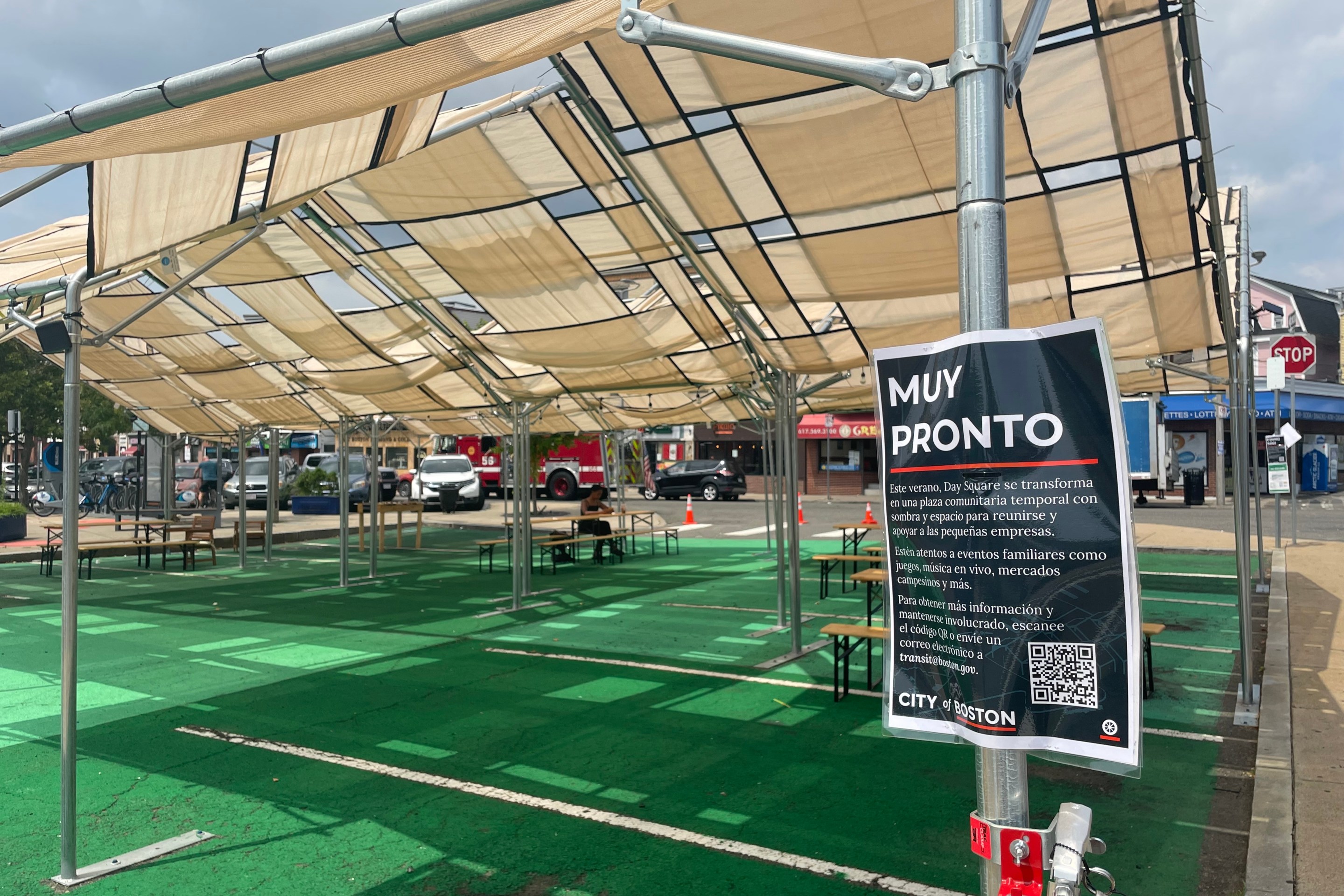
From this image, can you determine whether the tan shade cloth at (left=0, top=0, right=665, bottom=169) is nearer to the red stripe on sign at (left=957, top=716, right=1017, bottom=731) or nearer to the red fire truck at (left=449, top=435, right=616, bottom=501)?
the red stripe on sign at (left=957, top=716, right=1017, bottom=731)

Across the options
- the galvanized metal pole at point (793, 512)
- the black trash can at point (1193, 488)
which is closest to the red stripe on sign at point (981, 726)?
the galvanized metal pole at point (793, 512)

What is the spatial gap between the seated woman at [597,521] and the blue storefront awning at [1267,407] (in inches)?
1008

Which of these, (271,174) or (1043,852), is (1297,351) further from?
(1043,852)

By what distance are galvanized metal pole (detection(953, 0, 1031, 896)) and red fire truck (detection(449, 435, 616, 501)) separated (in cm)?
3616

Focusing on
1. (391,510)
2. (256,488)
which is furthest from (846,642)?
(256,488)

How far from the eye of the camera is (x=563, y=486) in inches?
1549

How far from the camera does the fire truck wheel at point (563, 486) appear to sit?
3906 centimetres

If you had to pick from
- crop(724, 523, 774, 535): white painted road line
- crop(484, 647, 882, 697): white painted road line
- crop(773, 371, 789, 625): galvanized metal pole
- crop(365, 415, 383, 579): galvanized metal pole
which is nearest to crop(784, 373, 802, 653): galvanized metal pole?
crop(773, 371, 789, 625): galvanized metal pole

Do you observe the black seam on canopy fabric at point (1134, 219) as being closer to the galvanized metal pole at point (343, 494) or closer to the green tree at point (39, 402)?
the galvanized metal pole at point (343, 494)

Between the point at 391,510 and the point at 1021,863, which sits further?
the point at 391,510

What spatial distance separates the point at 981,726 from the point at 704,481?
35.9 metres

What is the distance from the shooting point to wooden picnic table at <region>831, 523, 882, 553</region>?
15.4 m

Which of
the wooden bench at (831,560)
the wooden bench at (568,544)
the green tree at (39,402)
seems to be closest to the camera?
the wooden bench at (831,560)

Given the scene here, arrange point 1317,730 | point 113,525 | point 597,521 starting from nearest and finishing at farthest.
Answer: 1. point 1317,730
2. point 113,525
3. point 597,521
